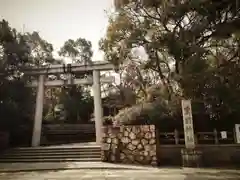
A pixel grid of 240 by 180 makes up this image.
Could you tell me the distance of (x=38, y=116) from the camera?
59.9ft

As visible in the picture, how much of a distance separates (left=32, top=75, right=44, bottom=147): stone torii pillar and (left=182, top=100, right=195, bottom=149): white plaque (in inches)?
397

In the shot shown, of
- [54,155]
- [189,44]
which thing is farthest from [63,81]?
[189,44]

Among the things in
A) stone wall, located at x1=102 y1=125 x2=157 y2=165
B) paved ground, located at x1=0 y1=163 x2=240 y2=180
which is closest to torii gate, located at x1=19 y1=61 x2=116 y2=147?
stone wall, located at x1=102 y1=125 x2=157 y2=165

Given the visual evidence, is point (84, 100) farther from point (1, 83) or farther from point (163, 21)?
point (163, 21)

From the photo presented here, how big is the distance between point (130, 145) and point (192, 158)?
2.81m

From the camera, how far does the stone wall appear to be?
480 inches

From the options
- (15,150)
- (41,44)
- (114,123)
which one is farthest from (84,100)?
(114,123)

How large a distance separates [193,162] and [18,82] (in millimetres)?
12413

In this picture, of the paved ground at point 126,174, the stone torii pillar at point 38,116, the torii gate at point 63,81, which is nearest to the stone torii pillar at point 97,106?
the torii gate at point 63,81

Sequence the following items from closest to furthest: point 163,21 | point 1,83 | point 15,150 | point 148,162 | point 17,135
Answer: point 148,162 → point 163,21 → point 15,150 → point 1,83 → point 17,135

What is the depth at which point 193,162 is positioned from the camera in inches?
443

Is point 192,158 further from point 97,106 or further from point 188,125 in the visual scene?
point 97,106

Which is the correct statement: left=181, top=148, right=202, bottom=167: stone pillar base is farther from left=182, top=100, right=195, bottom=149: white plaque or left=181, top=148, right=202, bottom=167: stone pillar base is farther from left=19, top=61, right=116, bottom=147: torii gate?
left=19, top=61, right=116, bottom=147: torii gate

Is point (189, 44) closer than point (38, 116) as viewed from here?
Yes
